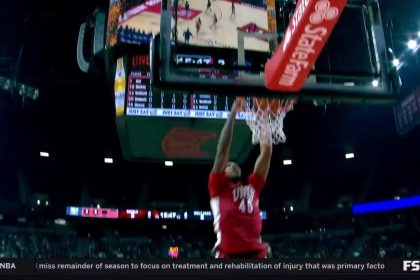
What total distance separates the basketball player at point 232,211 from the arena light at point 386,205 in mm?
13218

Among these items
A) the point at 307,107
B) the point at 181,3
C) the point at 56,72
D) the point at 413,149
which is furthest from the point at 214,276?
the point at 413,149

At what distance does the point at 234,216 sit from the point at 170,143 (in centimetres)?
288

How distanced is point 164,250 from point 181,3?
42.2 feet

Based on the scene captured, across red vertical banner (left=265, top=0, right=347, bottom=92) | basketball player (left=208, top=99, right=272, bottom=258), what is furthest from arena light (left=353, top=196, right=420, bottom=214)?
red vertical banner (left=265, top=0, right=347, bottom=92)

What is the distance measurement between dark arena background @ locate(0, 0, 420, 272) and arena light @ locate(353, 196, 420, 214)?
0.03 metres

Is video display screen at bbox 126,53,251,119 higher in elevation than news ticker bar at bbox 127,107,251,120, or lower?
higher

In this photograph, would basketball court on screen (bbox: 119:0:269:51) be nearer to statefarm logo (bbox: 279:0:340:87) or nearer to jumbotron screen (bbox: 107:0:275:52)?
jumbotron screen (bbox: 107:0:275:52)

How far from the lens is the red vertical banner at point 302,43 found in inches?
124

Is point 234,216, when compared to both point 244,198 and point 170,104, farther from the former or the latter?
point 170,104

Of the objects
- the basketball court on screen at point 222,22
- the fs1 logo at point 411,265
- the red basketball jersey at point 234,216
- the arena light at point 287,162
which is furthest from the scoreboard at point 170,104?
the arena light at point 287,162

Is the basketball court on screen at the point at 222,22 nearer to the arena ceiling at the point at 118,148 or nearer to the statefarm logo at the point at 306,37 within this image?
the statefarm logo at the point at 306,37

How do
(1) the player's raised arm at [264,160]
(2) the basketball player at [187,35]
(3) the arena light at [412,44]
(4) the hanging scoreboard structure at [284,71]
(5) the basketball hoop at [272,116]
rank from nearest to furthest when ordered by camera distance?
(4) the hanging scoreboard structure at [284,71]
(1) the player's raised arm at [264,160]
(5) the basketball hoop at [272,116]
(2) the basketball player at [187,35]
(3) the arena light at [412,44]

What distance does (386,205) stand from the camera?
54.4 feet

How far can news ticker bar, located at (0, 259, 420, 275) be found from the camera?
3.83 meters
